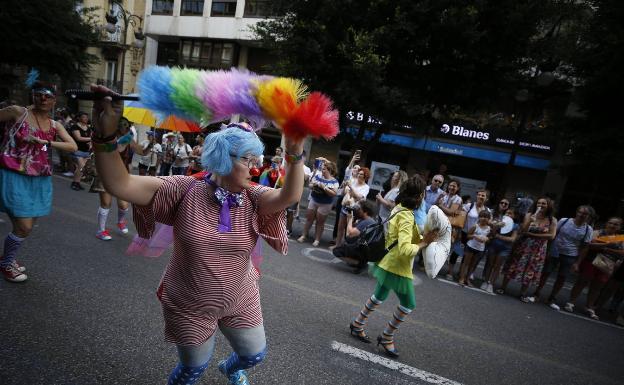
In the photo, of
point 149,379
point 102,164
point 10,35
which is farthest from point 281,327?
point 10,35

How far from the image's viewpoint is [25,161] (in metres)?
3.30

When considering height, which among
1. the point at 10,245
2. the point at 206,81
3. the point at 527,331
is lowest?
the point at 527,331

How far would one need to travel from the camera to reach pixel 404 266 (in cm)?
329

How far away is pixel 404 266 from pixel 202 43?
22.9 metres

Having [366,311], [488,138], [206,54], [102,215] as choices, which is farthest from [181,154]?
[206,54]

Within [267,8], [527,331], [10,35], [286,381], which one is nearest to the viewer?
[286,381]

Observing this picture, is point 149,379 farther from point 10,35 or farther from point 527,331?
point 10,35

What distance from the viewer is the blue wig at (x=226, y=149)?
160 centimetres

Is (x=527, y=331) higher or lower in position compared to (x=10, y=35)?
lower

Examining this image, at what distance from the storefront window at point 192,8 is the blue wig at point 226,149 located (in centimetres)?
2406

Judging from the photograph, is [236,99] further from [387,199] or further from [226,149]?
[387,199]

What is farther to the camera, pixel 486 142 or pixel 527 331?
pixel 486 142

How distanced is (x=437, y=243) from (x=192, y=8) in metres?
24.3

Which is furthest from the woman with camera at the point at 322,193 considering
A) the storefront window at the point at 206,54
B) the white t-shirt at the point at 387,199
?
the storefront window at the point at 206,54
